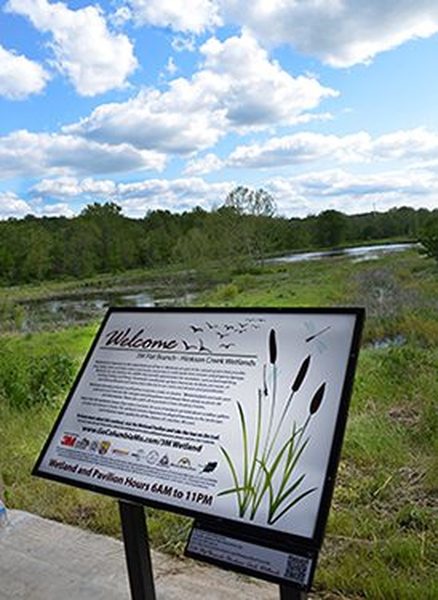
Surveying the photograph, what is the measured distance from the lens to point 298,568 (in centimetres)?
83

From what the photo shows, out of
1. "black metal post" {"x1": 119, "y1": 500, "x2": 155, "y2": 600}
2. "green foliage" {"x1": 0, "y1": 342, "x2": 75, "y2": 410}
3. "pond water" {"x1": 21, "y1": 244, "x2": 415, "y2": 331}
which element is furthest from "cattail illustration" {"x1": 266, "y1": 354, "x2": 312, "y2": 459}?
"green foliage" {"x1": 0, "y1": 342, "x2": 75, "y2": 410}

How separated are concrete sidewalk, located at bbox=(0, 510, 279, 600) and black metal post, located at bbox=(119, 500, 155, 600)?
0.31 m

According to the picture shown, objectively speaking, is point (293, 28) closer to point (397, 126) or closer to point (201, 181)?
point (397, 126)

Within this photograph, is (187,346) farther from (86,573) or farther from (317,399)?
(86,573)

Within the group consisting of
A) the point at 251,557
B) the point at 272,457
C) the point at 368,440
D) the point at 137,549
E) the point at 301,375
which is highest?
the point at 301,375

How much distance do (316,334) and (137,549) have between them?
0.59 meters

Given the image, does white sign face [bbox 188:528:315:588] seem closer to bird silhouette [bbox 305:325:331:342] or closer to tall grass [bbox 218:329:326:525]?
tall grass [bbox 218:329:326:525]

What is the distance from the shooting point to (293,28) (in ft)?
8.34

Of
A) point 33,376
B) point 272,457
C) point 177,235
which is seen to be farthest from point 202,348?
point 33,376

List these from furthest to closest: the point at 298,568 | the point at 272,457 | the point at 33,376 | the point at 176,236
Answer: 1. the point at 33,376
2. the point at 176,236
3. the point at 272,457
4. the point at 298,568

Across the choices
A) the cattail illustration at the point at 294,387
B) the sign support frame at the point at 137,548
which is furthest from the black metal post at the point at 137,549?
the cattail illustration at the point at 294,387

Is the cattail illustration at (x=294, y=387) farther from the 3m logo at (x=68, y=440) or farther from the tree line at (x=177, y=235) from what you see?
the tree line at (x=177, y=235)

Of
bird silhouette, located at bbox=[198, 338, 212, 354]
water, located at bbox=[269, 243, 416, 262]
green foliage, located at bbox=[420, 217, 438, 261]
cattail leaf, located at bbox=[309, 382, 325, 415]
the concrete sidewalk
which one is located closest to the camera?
cattail leaf, located at bbox=[309, 382, 325, 415]

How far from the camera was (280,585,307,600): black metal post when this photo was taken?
865mm
